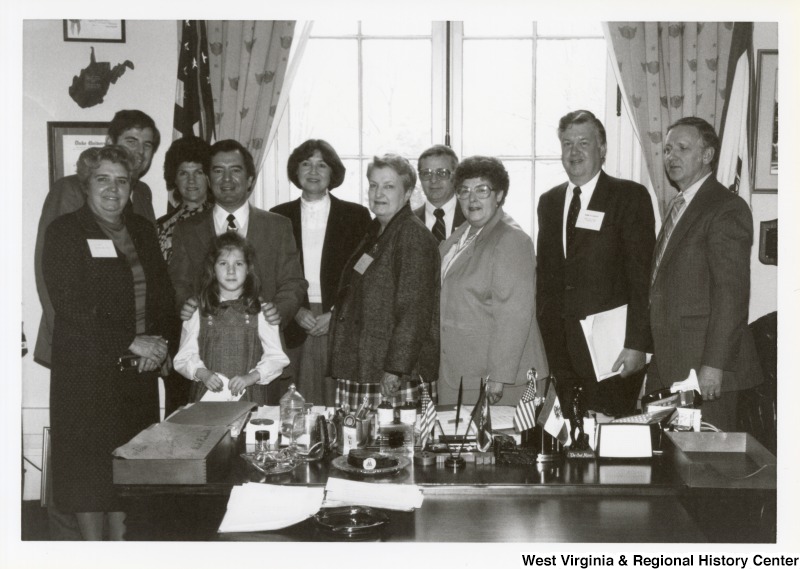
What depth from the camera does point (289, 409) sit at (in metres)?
2.20

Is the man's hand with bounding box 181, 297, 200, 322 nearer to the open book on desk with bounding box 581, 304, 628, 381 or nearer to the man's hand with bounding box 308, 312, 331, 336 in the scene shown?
the man's hand with bounding box 308, 312, 331, 336

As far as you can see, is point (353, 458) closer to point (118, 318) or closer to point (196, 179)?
point (118, 318)

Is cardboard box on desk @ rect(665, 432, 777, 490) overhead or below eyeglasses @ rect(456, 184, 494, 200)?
below

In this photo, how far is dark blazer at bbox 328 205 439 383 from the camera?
2760 millimetres

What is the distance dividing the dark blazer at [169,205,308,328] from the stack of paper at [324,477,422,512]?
4.63ft

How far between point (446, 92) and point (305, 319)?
1.43 meters

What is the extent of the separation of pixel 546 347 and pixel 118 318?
1.73 meters

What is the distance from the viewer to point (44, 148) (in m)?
3.47

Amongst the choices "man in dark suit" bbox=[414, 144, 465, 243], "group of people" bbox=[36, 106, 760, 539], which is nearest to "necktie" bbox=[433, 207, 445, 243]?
"man in dark suit" bbox=[414, 144, 465, 243]

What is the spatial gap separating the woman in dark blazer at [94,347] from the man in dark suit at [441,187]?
128 centimetres

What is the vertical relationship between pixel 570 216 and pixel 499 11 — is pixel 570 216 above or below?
below
